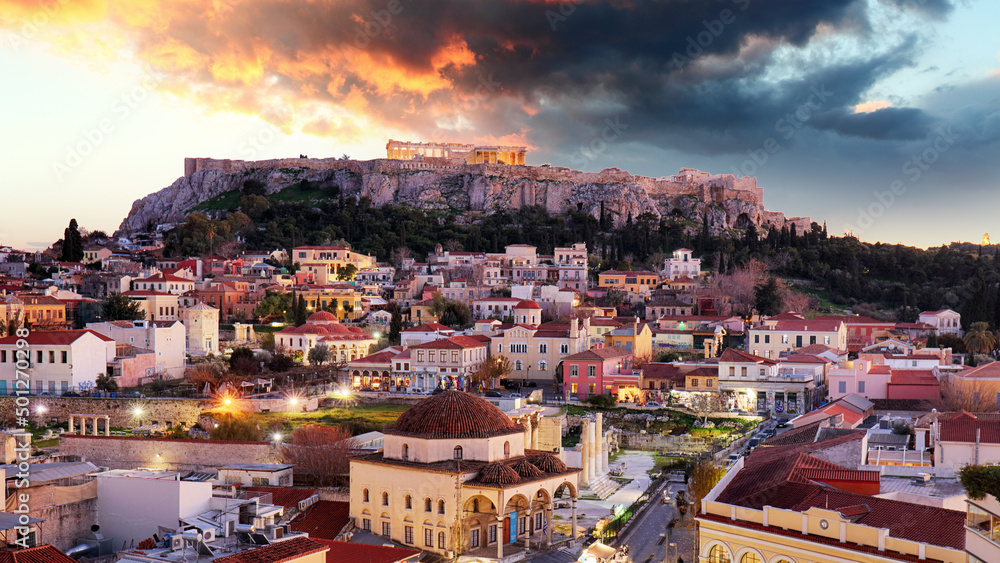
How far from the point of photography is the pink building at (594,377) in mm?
48344

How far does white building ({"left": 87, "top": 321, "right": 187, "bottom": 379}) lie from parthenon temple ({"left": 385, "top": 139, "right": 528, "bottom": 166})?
64.7 metres

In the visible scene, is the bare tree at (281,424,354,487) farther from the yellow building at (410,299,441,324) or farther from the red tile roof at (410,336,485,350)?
the yellow building at (410,299,441,324)

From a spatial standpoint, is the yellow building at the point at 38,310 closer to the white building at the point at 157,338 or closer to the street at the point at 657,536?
the white building at the point at 157,338

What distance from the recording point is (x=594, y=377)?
48.7 meters

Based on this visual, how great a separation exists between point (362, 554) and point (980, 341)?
43.4 m

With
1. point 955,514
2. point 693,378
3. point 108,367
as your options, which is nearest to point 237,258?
point 108,367

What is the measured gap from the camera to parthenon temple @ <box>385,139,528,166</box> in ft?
380

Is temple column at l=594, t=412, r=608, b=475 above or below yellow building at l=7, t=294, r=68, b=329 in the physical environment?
below

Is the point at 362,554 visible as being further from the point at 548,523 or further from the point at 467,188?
the point at 467,188

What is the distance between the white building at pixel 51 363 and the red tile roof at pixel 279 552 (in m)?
30.4

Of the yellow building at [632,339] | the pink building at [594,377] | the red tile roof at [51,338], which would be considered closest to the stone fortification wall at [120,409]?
the red tile roof at [51,338]

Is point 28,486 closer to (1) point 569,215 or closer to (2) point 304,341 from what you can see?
(2) point 304,341

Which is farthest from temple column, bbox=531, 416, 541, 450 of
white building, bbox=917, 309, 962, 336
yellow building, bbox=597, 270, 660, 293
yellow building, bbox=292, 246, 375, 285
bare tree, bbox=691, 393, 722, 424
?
yellow building, bbox=292, 246, 375, 285

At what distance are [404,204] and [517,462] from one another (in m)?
77.8
